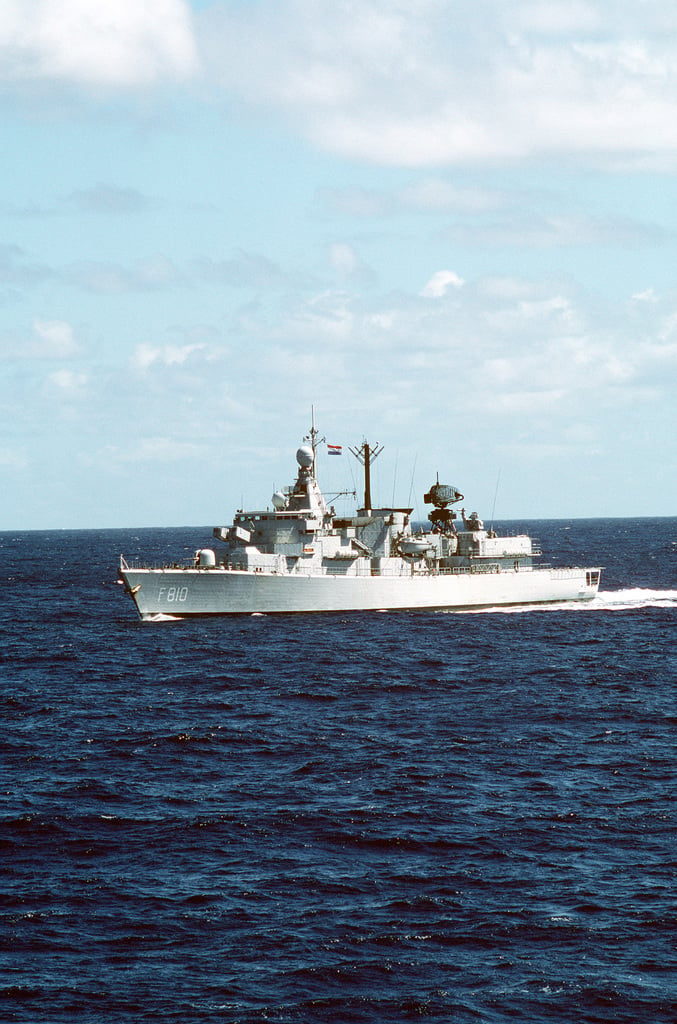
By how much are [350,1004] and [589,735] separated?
1882cm

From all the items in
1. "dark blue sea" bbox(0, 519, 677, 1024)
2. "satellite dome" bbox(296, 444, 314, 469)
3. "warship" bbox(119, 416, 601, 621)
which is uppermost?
"satellite dome" bbox(296, 444, 314, 469)

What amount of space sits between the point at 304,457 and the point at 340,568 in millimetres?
7692

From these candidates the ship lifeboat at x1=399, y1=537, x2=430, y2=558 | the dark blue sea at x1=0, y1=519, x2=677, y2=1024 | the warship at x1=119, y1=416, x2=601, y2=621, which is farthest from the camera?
the ship lifeboat at x1=399, y1=537, x2=430, y2=558

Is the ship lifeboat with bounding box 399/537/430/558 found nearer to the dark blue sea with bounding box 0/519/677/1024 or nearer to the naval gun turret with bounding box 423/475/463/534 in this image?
the naval gun turret with bounding box 423/475/463/534

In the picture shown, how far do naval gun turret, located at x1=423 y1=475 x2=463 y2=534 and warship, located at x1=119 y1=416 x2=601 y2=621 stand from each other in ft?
0.22

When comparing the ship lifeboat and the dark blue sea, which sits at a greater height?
the ship lifeboat

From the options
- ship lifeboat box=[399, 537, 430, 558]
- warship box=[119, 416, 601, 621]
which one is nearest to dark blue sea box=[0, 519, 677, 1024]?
warship box=[119, 416, 601, 621]

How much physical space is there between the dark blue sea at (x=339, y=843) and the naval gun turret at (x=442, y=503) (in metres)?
24.8

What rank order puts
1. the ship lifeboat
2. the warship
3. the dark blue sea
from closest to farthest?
1. the dark blue sea
2. the warship
3. the ship lifeboat

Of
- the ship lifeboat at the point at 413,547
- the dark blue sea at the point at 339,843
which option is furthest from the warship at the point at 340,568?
the dark blue sea at the point at 339,843

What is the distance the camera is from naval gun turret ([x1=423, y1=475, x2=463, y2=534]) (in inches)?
2837

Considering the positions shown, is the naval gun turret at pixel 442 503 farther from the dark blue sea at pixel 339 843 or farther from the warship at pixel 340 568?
the dark blue sea at pixel 339 843

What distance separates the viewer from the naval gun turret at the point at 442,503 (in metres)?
72.1

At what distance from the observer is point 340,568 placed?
63125 mm
